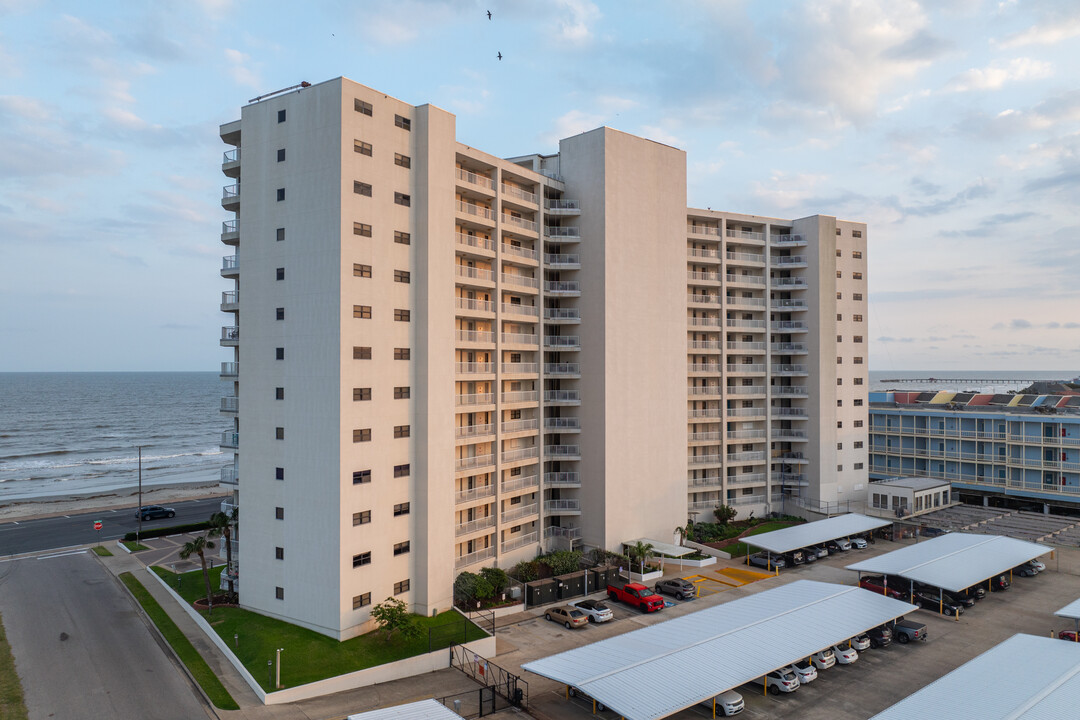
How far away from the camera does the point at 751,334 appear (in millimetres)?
68500

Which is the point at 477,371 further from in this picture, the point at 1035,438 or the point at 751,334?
the point at 1035,438

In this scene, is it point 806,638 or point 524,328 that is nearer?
point 806,638

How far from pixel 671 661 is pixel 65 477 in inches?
4629

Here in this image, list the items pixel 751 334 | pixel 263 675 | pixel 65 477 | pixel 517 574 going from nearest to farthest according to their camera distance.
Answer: pixel 263 675, pixel 517 574, pixel 751 334, pixel 65 477

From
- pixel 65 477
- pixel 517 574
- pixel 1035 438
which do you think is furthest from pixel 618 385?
pixel 65 477

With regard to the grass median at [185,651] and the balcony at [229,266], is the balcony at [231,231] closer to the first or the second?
the balcony at [229,266]

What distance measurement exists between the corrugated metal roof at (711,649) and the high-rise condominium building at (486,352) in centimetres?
1480

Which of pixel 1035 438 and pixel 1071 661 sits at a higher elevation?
pixel 1035 438

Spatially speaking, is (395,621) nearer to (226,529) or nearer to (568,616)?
(568,616)

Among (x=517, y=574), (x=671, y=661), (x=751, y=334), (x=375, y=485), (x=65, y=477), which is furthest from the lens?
(x=65, y=477)

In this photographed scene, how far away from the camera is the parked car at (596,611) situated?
131ft

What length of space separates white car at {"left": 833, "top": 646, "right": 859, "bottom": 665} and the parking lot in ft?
1.14

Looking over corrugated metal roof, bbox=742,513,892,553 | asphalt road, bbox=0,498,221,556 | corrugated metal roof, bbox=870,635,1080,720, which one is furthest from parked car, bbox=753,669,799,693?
asphalt road, bbox=0,498,221,556

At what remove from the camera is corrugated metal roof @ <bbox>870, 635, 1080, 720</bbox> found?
24.5m
